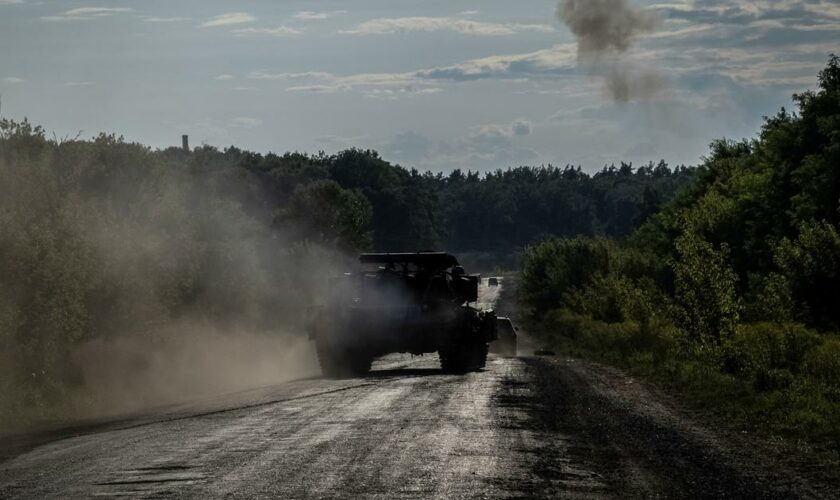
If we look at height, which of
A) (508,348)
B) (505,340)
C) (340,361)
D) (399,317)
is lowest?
(508,348)

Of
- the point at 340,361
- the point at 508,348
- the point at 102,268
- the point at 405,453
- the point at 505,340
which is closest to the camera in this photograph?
the point at 405,453

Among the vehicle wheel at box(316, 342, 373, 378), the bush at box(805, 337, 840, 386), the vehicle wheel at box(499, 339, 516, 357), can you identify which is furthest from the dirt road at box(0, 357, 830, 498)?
the vehicle wheel at box(499, 339, 516, 357)

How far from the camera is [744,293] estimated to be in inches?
2272

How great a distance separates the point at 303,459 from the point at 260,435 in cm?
271

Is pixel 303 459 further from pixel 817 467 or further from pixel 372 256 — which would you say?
pixel 372 256

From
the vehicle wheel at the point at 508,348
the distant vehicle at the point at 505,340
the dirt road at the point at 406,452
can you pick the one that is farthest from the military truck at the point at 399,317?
the vehicle wheel at the point at 508,348

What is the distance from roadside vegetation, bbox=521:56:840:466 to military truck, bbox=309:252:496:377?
17.0ft

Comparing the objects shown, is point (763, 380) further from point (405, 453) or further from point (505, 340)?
point (505, 340)

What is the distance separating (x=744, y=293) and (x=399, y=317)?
32161 millimetres

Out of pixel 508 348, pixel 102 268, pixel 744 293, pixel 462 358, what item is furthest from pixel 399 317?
pixel 744 293

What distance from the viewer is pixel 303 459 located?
1435cm

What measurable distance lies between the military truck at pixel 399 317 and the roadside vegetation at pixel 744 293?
17.0 feet

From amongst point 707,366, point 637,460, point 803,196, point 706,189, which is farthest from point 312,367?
point 706,189

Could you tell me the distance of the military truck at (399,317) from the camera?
97.7 ft
